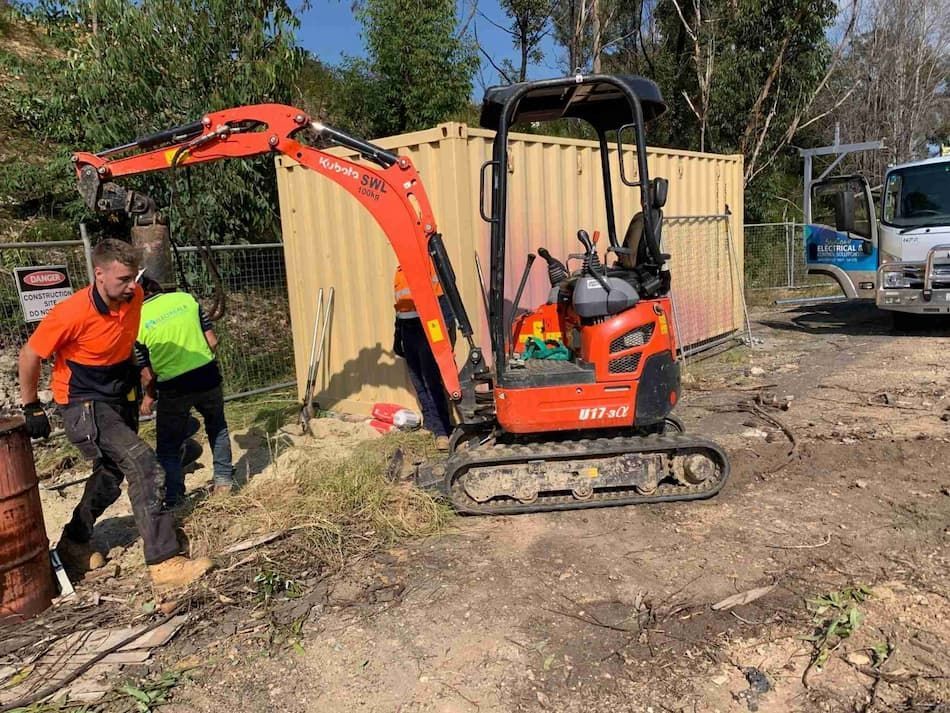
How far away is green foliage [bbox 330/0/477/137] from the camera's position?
15.2 meters

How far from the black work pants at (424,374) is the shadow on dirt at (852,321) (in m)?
7.74

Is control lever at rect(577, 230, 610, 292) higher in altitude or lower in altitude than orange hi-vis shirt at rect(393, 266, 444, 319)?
higher

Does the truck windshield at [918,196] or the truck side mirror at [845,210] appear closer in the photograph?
the truck windshield at [918,196]

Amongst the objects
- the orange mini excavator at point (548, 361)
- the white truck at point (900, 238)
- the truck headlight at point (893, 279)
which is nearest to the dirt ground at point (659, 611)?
the orange mini excavator at point (548, 361)

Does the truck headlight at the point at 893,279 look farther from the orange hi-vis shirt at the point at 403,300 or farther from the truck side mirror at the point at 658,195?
the orange hi-vis shirt at the point at 403,300

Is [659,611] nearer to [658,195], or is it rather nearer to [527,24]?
[658,195]

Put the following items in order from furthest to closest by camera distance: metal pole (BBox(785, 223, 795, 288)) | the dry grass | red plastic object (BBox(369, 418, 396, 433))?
metal pole (BBox(785, 223, 795, 288)) → red plastic object (BBox(369, 418, 396, 433)) → the dry grass

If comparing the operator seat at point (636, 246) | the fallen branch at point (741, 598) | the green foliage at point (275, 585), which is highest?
the operator seat at point (636, 246)

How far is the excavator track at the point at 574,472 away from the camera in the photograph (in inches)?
179

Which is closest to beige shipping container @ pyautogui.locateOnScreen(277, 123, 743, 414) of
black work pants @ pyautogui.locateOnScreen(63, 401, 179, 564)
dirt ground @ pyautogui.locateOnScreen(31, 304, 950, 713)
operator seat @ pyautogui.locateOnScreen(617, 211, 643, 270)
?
operator seat @ pyautogui.locateOnScreen(617, 211, 643, 270)

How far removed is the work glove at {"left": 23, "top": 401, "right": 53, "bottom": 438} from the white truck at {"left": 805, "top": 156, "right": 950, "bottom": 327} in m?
10.0

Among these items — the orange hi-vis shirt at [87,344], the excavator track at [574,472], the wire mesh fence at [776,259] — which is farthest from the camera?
the wire mesh fence at [776,259]

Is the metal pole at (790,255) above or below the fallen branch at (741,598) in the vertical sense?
above

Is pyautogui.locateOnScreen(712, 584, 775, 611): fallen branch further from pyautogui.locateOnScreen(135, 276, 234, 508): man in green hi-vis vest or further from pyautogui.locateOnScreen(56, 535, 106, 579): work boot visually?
pyautogui.locateOnScreen(56, 535, 106, 579): work boot
